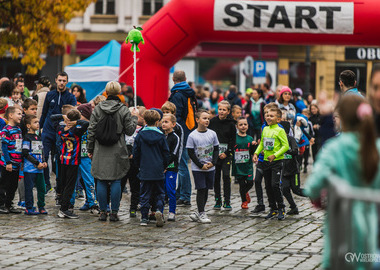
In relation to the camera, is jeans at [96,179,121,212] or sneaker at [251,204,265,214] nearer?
jeans at [96,179,121,212]

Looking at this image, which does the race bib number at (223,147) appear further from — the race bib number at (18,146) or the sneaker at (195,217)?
the race bib number at (18,146)

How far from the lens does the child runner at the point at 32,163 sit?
34.0ft

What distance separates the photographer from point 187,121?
12.3m

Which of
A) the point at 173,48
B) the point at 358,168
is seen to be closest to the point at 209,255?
the point at 358,168

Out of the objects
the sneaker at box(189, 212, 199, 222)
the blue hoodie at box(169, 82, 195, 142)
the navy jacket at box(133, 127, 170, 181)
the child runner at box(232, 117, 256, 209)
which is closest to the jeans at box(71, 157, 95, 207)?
the navy jacket at box(133, 127, 170, 181)

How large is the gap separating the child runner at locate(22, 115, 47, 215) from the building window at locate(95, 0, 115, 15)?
27.9 meters

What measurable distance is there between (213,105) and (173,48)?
349 inches

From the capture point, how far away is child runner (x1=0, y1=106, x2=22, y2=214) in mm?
10453

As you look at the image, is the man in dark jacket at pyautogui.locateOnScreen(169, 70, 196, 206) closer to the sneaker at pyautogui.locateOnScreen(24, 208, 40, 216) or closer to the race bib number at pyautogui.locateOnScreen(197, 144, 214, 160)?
the race bib number at pyautogui.locateOnScreen(197, 144, 214, 160)

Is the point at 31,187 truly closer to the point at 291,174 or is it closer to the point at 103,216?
the point at 103,216

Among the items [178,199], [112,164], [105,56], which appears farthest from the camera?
[105,56]

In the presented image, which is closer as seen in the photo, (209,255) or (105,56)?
(209,255)

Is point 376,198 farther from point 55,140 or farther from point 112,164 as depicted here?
point 55,140

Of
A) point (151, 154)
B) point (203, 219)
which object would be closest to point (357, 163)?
point (151, 154)
